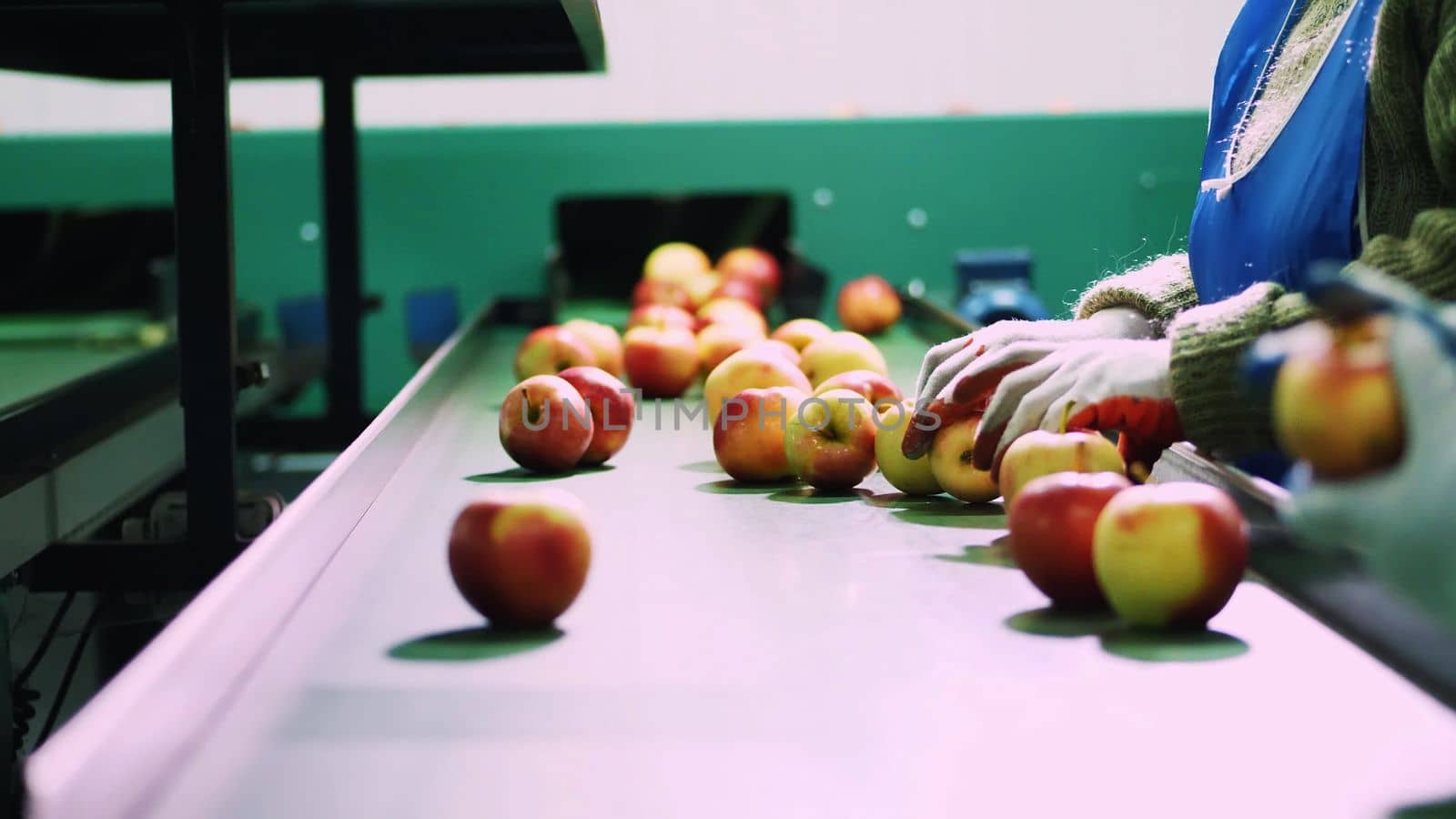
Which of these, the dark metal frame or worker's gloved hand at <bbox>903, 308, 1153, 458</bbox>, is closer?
the dark metal frame

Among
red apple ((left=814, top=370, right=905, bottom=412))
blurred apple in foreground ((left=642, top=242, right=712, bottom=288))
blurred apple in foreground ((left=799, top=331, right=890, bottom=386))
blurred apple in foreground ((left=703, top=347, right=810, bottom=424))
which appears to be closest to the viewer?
red apple ((left=814, top=370, right=905, bottom=412))

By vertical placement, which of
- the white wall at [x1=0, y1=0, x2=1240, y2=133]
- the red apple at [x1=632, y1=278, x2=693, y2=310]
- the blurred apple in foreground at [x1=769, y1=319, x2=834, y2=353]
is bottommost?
the blurred apple in foreground at [x1=769, y1=319, x2=834, y2=353]

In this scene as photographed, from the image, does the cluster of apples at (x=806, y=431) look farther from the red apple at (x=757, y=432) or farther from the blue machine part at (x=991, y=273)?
the blue machine part at (x=991, y=273)

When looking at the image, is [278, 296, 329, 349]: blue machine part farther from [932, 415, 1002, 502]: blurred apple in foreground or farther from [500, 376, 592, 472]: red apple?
[932, 415, 1002, 502]: blurred apple in foreground

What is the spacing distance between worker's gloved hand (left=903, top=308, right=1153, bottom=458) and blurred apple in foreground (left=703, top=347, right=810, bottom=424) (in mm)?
288

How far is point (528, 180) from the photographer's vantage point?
5.39m

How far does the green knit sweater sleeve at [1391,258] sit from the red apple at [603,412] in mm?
649

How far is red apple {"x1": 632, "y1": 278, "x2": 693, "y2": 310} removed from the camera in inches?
127

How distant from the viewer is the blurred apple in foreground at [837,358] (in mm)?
1960

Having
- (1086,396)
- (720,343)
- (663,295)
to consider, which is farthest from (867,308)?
(1086,396)

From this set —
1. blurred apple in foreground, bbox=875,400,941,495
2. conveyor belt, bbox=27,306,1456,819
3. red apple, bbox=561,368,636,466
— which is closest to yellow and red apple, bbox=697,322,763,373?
red apple, bbox=561,368,636,466

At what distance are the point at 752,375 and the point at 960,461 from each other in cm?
46

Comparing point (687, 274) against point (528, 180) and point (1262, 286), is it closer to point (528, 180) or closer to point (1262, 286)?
point (528, 180)

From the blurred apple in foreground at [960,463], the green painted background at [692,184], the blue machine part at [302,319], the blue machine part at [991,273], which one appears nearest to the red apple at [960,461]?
the blurred apple in foreground at [960,463]
